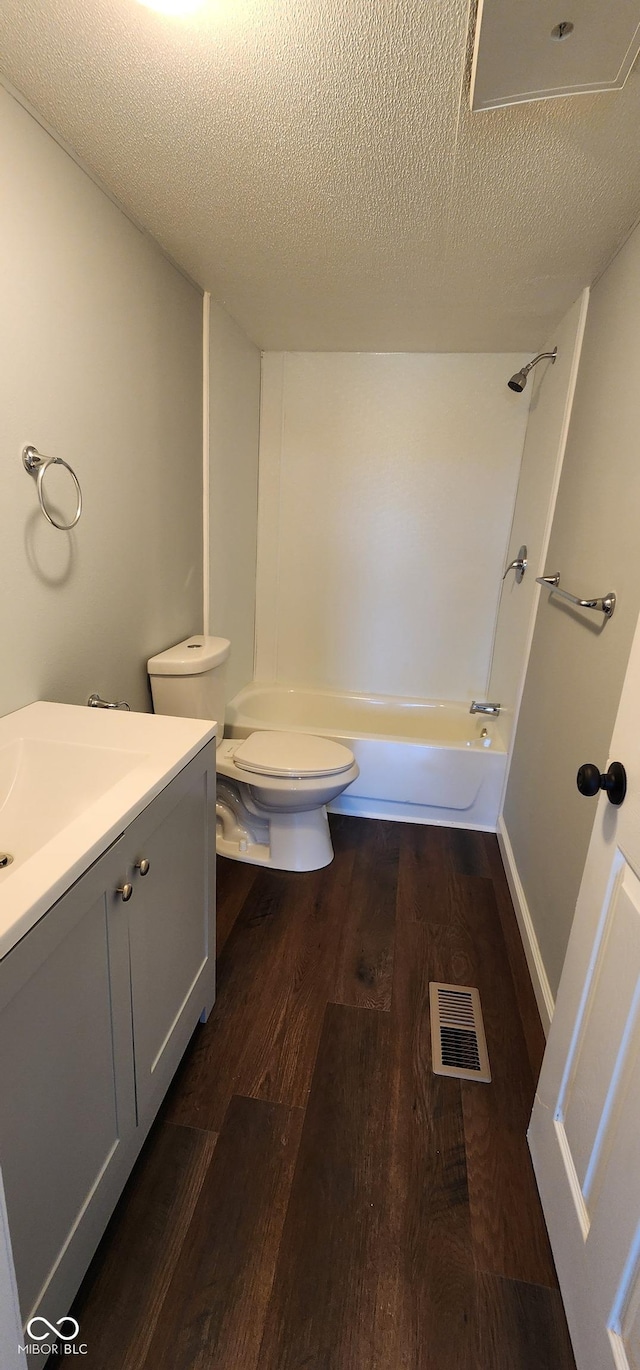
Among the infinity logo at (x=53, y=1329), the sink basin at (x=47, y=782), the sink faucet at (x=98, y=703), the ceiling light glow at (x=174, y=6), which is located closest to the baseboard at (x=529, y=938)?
the infinity logo at (x=53, y=1329)

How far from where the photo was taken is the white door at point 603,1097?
0.79m

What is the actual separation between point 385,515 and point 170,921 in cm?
227

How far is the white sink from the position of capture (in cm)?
86

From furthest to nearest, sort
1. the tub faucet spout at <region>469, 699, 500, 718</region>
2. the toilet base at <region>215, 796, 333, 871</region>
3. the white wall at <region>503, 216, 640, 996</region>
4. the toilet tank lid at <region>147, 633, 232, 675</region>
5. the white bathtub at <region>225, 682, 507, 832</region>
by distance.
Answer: the tub faucet spout at <region>469, 699, 500, 718</region> → the white bathtub at <region>225, 682, 507, 832</region> → the toilet base at <region>215, 796, 333, 871</region> → the toilet tank lid at <region>147, 633, 232, 675</region> → the white wall at <region>503, 216, 640, 996</region>

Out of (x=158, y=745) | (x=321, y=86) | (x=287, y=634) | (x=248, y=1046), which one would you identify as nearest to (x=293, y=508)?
(x=287, y=634)

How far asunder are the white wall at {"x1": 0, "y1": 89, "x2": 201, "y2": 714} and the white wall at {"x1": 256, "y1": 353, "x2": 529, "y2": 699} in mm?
929

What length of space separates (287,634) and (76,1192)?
8.24 ft

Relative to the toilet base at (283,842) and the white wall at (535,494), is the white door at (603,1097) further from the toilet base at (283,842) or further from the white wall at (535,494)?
the white wall at (535,494)

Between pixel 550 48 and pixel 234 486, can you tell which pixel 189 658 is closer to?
pixel 234 486

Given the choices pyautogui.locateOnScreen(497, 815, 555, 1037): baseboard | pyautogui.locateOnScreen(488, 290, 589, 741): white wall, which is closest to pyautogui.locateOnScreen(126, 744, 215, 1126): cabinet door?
pyautogui.locateOnScreen(497, 815, 555, 1037): baseboard

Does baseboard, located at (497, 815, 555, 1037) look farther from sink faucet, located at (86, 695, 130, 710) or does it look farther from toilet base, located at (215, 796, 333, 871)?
sink faucet, located at (86, 695, 130, 710)

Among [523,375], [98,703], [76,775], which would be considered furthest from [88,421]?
[523,375]

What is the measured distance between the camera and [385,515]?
115 inches

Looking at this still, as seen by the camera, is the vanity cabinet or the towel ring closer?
the vanity cabinet
